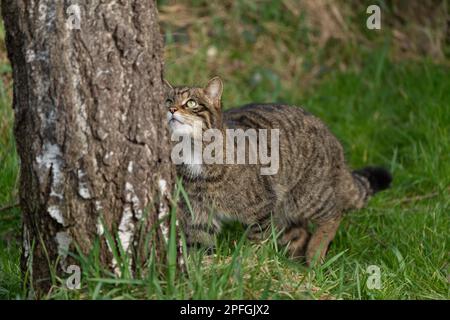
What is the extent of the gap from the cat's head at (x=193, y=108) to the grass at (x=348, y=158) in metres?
0.70

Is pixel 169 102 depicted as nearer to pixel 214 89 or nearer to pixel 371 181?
pixel 214 89

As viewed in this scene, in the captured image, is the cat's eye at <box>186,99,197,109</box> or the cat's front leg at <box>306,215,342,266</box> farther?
the cat's front leg at <box>306,215,342,266</box>

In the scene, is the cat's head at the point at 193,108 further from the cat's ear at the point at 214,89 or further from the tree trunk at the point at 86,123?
the tree trunk at the point at 86,123

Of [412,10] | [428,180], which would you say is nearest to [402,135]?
[428,180]

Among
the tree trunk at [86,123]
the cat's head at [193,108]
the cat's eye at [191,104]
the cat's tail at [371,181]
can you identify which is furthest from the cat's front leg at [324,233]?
the tree trunk at [86,123]

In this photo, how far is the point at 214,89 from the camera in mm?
4539

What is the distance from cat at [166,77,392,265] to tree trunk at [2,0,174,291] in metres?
0.81

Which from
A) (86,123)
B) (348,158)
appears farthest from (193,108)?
(348,158)

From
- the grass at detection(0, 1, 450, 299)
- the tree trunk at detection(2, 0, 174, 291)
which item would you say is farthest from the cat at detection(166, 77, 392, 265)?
the tree trunk at detection(2, 0, 174, 291)

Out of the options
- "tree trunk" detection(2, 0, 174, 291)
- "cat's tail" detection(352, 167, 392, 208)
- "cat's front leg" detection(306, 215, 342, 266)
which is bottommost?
"cat's front leg" detection(306, 215, 342, 266)

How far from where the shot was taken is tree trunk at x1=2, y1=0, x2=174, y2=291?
10.2 ft

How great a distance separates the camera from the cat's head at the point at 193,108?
4.28 metres

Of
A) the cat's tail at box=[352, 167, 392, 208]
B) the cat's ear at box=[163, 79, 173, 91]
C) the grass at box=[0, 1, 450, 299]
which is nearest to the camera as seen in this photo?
the grass at box=[0, 1, 450, 299]

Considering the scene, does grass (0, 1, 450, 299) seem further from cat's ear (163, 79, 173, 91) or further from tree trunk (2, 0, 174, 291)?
cat's ear (163, 79, 173, 91)
